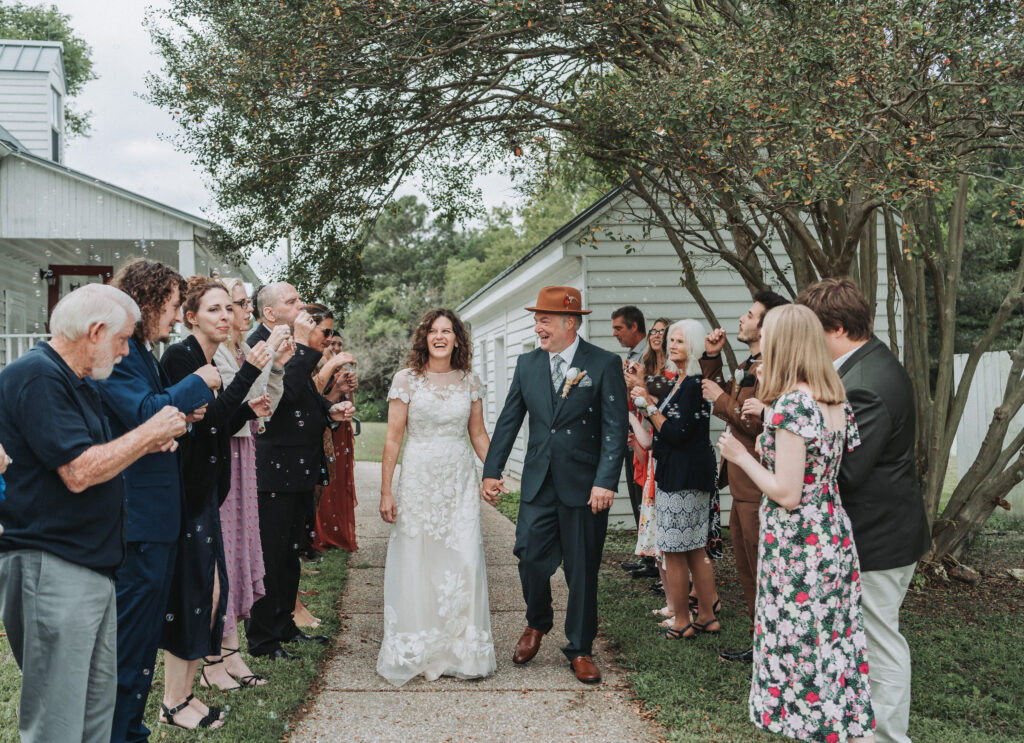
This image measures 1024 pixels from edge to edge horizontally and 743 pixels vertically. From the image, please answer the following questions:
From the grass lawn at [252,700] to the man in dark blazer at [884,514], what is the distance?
2736 mm

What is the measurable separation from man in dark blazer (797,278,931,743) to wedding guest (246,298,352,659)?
3.17 metres

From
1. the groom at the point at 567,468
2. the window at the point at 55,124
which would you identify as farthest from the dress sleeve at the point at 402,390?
the window at the point at 55,124

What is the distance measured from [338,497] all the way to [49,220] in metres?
7.74

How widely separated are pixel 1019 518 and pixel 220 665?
10874 mm

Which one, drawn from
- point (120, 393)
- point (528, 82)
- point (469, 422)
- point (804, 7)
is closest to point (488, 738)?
point (469, 422)

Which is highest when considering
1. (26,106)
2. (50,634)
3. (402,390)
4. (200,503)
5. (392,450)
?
(26,106)

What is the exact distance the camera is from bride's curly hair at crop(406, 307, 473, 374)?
5234 millimetres

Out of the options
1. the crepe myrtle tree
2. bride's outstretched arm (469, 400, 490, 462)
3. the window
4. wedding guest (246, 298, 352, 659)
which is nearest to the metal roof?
the window

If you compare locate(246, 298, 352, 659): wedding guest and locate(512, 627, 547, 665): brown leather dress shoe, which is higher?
locate(246, 298, 352, 659): wedding guest

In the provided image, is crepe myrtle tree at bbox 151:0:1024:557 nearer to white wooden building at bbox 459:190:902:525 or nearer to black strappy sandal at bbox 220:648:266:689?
white wooden building at bbox 459:190:902:525

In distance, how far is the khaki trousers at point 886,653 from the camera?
11.3 feet

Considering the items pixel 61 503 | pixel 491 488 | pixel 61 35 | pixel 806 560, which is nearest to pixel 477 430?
pixel 491 488

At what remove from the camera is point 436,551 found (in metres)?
5.02

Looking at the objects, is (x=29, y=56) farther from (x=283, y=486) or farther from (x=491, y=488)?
(x=491, y=488)
